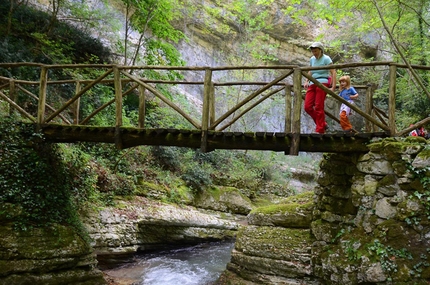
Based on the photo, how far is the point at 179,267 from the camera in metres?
9.05

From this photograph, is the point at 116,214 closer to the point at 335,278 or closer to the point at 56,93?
the point at 56,93

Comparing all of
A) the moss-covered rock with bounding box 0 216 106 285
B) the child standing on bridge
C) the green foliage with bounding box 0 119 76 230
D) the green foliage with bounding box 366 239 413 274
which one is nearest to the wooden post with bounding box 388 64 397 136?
the child standing on bridge

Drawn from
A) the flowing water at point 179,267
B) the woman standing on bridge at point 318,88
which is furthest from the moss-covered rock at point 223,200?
the woman standing on bridge at point 318,88

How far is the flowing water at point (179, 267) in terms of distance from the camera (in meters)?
8.00

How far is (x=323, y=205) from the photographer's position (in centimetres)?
686

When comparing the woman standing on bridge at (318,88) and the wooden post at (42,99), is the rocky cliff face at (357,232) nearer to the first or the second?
the woman standing on bridge at (318,88)

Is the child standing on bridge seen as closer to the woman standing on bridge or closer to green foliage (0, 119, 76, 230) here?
the woman standing on bridge

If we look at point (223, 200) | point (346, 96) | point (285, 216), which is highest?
point (346, 96)

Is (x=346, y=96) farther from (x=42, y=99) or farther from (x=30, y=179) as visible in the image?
(x=30, y=179)

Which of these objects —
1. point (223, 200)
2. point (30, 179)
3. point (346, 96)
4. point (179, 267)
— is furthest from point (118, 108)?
point (223, 200)

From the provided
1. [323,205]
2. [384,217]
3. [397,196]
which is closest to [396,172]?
[397,196]

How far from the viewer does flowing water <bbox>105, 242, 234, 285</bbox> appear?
800cm

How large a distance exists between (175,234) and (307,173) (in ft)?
42.8

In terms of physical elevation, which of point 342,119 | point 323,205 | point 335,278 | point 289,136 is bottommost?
point 335,278
